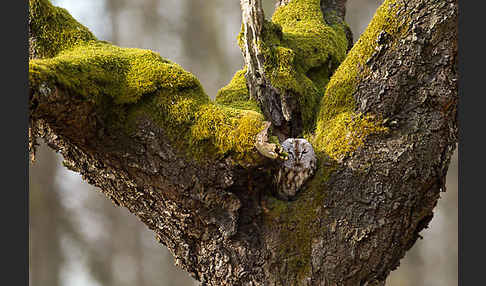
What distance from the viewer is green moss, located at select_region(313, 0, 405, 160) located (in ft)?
7.18

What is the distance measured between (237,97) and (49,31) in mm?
1200

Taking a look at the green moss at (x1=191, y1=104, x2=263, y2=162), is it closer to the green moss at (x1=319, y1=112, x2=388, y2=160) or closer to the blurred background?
the green moss at (x1=319, y1=112, x2=388, y2=160)

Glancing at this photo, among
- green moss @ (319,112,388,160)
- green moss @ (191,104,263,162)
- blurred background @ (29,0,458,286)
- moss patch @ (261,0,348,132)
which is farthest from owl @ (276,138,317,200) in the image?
blurred background @ (29,0,458,286)

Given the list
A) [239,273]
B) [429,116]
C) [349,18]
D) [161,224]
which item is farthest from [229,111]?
[349,18]

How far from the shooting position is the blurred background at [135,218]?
10.6 metres

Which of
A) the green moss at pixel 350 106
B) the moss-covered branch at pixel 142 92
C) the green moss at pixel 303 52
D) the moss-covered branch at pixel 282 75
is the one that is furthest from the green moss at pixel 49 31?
the green moss at pixel 350 106

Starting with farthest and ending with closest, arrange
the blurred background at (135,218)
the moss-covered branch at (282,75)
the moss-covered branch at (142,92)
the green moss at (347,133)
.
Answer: the blurred background at (135,218), the moss-covered branch at (282,75), the green moss at (347,133), the moss-covered branch at (142,92)

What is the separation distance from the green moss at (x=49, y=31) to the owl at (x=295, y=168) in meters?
1.35

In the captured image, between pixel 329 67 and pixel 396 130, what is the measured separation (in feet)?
3.85

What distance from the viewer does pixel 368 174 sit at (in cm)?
212

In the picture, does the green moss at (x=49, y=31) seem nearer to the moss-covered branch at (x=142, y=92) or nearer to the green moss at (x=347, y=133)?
the moss-covered branch at (x=142, y=92)

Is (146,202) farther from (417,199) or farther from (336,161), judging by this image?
(417,199)

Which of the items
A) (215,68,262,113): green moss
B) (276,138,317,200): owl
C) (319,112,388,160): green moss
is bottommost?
(276,138,317,200): owl

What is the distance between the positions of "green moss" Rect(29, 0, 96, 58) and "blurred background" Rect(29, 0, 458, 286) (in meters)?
9.05
